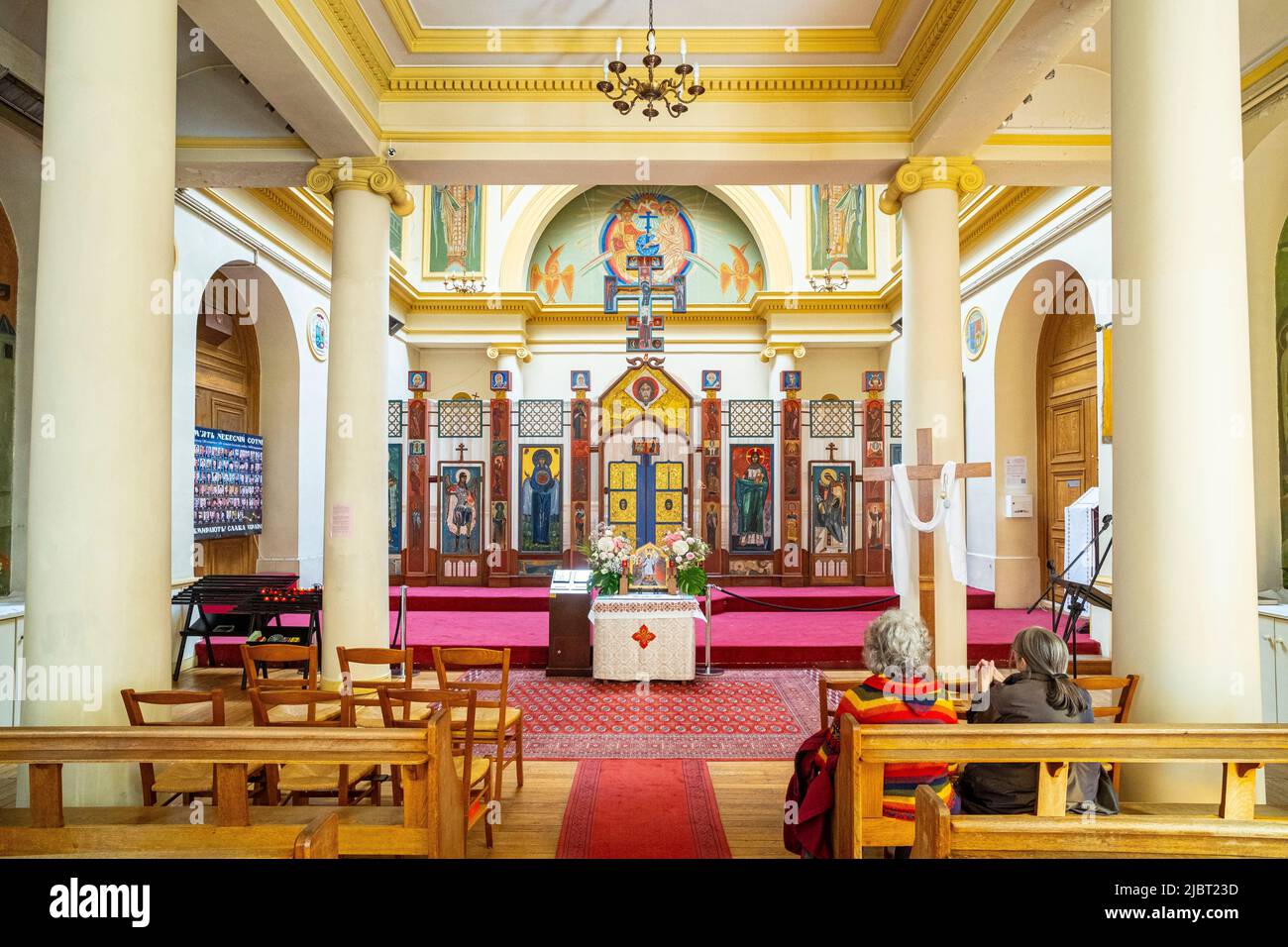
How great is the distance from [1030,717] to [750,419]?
10.4 meters

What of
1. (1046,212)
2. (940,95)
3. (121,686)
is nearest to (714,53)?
(940,95)

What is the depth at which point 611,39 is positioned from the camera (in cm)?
664

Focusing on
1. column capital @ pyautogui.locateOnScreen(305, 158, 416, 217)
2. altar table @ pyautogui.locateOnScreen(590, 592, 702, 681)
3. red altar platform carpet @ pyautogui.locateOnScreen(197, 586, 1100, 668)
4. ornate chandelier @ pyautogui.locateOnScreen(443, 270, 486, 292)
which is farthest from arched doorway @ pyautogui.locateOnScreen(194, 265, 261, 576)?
altar table @ pyautogui.locateOnScreen(590, 592, 702, 681)

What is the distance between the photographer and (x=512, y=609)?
35.4 feet

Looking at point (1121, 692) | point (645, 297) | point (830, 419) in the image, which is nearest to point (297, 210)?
point (645, 297)

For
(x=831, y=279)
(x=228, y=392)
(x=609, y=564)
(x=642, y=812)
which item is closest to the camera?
(x=642, y=812)

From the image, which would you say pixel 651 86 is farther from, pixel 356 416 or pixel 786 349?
pixel 786 349

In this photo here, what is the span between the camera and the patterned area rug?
214 inches

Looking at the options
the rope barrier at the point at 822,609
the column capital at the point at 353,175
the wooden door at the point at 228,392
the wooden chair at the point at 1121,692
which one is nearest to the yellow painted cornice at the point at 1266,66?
the wooden chair at the point at 1121,692

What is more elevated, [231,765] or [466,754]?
[231,765]

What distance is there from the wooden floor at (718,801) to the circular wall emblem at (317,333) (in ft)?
23.8

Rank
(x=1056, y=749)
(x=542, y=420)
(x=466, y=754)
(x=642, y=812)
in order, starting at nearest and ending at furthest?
(x=1056, y=749)
(x=466, y=754)
(x=642, y=812)
(x=542, y=420)

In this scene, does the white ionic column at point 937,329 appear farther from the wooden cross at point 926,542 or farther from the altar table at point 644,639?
the altar table at point 644,639
